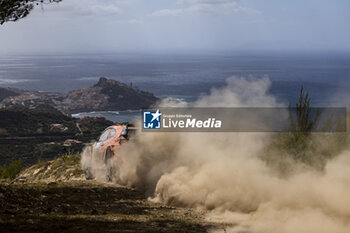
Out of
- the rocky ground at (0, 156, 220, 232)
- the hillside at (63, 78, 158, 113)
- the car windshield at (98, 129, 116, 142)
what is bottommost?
the hillside at (63, 78, 158, 113)

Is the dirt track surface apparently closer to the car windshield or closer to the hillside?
the car windshield

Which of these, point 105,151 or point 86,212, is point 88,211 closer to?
point 86,212

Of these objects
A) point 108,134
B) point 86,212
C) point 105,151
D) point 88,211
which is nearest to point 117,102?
point 108,134

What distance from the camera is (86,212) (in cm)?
1091

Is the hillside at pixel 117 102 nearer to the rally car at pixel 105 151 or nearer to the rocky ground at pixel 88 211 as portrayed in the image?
the rally car at pixel 105 151

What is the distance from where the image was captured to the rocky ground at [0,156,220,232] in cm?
892

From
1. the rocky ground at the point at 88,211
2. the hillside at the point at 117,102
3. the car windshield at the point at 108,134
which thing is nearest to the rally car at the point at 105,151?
the car windshield at the point at 108,134

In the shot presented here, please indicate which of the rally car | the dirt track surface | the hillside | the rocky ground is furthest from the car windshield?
the hillside

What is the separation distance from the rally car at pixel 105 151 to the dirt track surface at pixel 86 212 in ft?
6.34

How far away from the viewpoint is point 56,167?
26828 millimetres

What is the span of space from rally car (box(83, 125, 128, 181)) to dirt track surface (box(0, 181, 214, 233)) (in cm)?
193

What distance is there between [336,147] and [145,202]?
6.28m

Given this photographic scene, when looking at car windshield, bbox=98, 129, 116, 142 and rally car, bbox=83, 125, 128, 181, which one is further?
car windshield, bbox=98, 129, 116, 142

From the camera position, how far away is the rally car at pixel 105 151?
1706 cm
